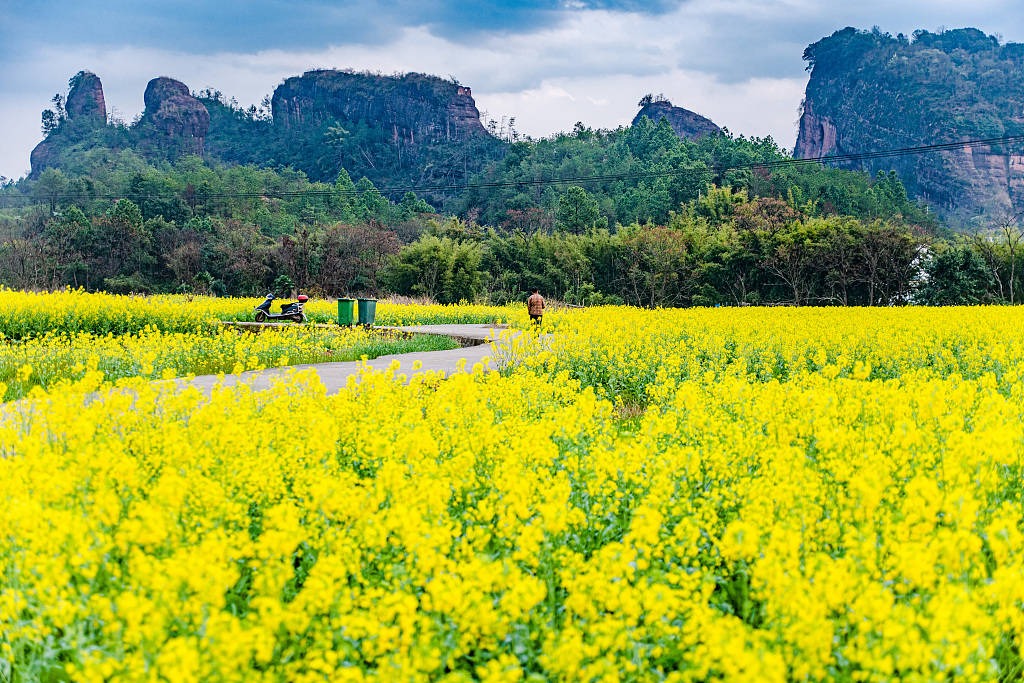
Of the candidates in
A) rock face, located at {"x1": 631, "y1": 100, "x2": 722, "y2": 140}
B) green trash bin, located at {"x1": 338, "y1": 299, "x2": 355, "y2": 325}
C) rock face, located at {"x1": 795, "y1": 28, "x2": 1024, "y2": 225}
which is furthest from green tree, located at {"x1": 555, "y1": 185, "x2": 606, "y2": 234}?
rock face, located at {"x1": 631, "y1": 100, "x2": 722, "y2": 140}

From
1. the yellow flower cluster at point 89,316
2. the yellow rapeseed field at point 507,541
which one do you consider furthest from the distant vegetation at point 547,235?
the yellow rapeseed field at point 507,541

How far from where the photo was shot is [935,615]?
1747 millimetres

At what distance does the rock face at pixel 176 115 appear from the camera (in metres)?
84.9

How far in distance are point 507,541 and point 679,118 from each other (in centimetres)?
10683

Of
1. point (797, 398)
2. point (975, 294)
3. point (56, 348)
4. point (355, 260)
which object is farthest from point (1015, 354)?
point (355, 260)

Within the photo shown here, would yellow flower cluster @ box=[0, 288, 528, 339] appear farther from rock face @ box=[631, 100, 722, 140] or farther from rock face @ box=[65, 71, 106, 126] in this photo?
rock face @ box=[65, 71, 106, 126]

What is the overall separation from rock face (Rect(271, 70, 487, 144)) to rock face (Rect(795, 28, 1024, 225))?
4446 cm

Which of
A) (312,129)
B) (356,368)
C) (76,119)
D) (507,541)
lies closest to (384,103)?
(312,129)

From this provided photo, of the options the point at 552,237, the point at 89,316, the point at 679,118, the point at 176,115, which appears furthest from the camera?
the point at 679,118

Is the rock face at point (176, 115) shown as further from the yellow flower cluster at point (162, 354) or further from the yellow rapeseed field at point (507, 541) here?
the yellow rapeseed field at point (507, 541)

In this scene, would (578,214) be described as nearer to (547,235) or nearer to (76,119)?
(547,235)

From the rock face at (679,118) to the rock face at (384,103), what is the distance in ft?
72.4

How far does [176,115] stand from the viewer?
90688mm

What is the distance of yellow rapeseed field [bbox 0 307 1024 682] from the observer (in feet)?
5.95
